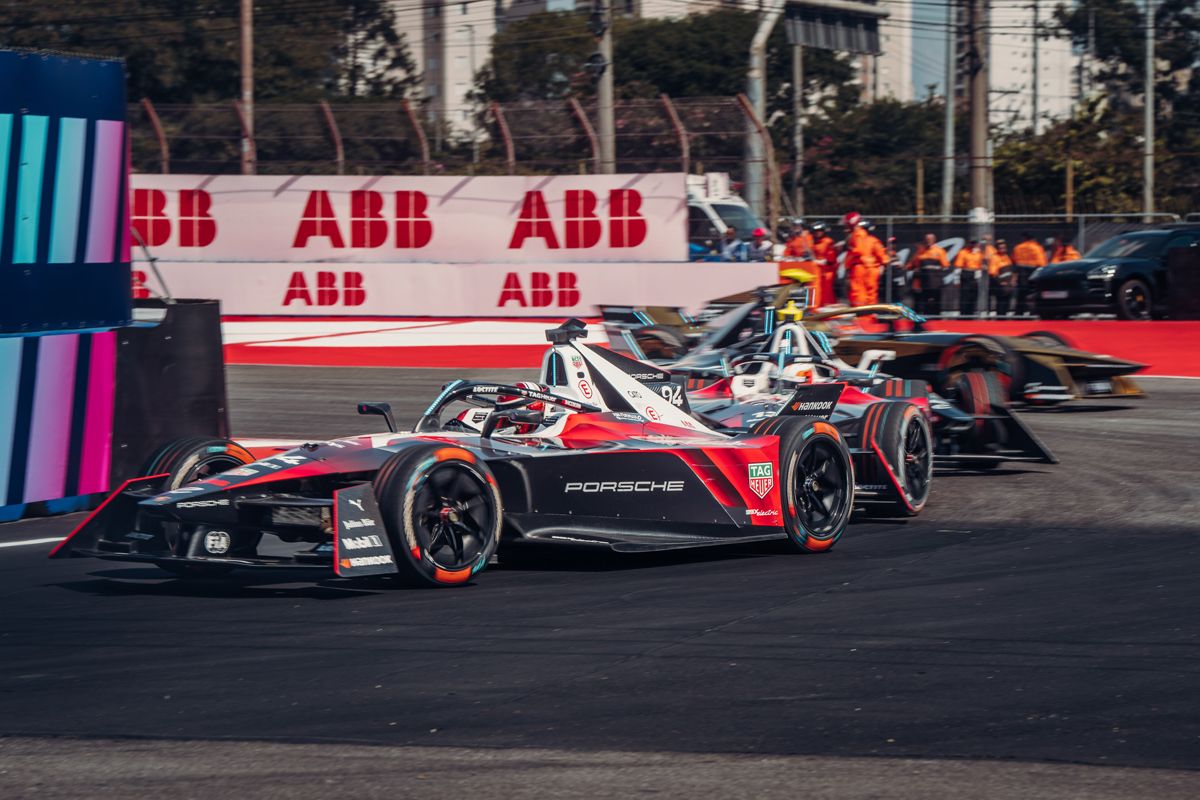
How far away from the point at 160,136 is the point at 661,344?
566 inches

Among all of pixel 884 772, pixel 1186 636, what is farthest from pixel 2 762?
pixel 1186 636

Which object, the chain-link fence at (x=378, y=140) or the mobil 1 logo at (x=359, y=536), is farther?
the chain-link fence at (x=378, y=140)

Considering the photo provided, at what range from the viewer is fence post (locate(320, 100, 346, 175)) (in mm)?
25109

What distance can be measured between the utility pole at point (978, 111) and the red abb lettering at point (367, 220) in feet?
32.4

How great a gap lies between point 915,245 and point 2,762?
2702cm

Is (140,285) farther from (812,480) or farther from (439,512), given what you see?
(439,512)

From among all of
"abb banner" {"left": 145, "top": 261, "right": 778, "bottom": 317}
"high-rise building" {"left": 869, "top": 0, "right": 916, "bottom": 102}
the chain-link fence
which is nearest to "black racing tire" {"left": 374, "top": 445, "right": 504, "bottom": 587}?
"abb banner" {"left": 145, "top": 261, "right": 778, "bottom": 317}

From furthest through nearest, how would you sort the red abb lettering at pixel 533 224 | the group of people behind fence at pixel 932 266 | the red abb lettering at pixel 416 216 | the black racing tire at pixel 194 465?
1. the red abb lettering at pixel 416 216
2. the red abb lettering at pixel 533 224
3. the group of people behind fence at pixel 932 266
4. the black racing tire at pixel 194 465

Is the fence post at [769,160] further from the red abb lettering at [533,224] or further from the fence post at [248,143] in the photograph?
the fence post at [248,143]

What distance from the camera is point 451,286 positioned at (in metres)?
24.0

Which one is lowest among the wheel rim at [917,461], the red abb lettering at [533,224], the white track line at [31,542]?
the white track line at [31,542]

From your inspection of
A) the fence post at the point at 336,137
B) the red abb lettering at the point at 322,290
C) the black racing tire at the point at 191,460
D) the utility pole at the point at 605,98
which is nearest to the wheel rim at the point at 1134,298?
the utility pole at the point at 605,98

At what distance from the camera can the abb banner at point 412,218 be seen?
24.0 m

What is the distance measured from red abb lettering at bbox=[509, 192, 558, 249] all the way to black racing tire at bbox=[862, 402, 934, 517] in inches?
585
